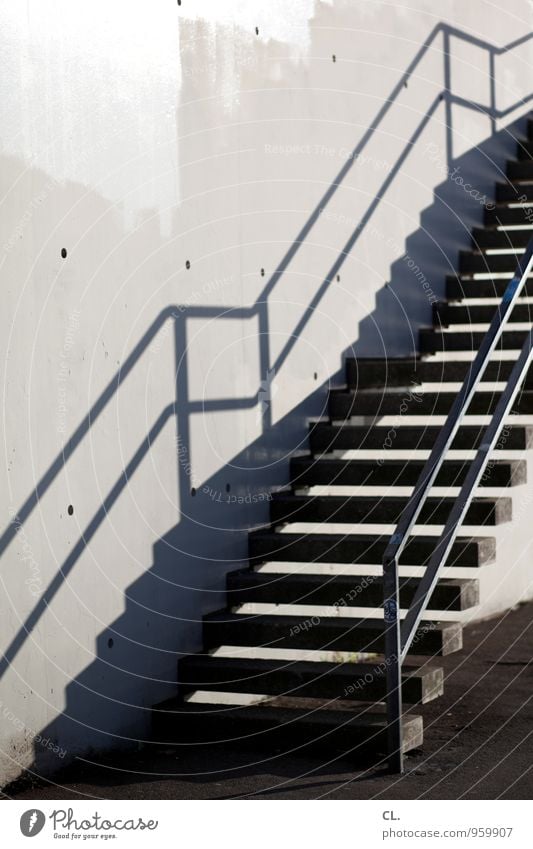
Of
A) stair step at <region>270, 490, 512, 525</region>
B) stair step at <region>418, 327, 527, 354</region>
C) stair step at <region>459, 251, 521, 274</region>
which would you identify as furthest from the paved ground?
stair step at <region>459, 251, 521, 274</region>

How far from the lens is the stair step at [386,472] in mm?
5562

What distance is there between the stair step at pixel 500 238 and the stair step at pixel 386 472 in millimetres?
2324

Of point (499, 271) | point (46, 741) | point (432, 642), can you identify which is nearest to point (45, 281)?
point (46, 741)

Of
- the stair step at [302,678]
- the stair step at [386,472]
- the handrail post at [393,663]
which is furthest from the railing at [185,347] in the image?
the handrail post at [393,663]

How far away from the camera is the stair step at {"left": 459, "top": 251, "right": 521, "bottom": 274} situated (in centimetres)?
762

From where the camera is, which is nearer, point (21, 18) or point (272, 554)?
point (21, 18)

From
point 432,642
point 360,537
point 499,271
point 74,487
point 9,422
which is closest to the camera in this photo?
point 9,422

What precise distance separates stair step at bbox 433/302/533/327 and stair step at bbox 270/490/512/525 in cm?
168

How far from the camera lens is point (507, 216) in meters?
8.20

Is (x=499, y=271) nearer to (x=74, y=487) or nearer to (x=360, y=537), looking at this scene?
(x=360, y=537)

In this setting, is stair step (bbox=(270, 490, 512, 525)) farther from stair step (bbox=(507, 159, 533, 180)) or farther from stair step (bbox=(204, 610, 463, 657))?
stair step (bbox=(507, 159, 533, 180))

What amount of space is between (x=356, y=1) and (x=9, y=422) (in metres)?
3.45

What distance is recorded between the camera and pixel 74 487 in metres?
4.72

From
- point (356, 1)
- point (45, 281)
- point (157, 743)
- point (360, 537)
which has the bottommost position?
point (157, 743)
